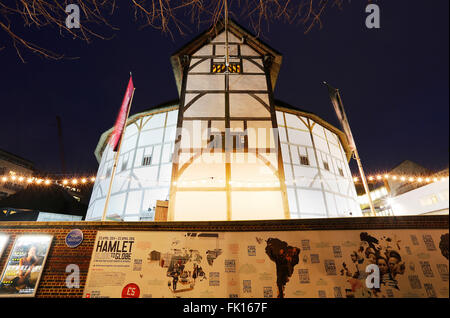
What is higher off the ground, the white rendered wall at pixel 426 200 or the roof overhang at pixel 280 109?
the roof overhang at pixel 280 109

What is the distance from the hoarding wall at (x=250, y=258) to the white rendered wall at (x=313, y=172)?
6664 mm

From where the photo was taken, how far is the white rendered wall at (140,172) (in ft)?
38.7

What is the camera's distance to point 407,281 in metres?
4.35

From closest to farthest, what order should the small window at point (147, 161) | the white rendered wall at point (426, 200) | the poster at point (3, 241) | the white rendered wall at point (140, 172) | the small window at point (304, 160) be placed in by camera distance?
the poster at point (3, 241)
the white rendered wall at point (140, 172)
the small window at point (147, 161)
the small window at point (304, 160)
the white rendered wall at point (426, 200)

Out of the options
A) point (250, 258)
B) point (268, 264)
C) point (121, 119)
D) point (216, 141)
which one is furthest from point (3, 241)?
point (216, 141)

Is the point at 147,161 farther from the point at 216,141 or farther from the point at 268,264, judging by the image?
the point at 268,264

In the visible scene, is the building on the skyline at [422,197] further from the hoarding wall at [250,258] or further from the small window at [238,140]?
the small window at [238,140]

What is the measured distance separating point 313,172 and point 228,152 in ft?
24.3

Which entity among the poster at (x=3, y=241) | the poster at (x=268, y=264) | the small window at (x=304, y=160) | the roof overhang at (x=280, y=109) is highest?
the roof overhang at (x=280, y=109)

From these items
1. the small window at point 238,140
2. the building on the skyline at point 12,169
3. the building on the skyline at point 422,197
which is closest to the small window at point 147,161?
the small window at point 238,140

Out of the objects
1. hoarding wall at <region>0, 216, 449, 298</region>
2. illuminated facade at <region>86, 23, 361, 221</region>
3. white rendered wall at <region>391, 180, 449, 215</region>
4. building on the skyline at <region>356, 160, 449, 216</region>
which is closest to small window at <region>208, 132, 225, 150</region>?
illuminated facade at <region>86, 23, 361, 221</region>

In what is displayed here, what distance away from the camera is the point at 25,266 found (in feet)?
14.9

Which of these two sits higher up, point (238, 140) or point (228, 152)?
point (238, 140)
